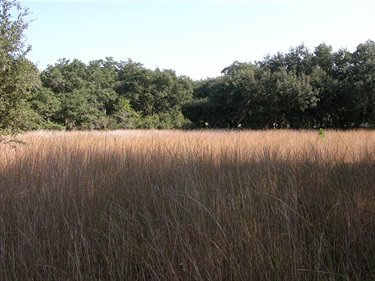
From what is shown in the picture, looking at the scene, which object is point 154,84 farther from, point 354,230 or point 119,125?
point 354,230

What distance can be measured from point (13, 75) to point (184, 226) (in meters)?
3.90

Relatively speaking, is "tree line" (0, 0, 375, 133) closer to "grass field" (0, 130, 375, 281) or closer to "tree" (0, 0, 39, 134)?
"tree" (0, 0, 39, 134)

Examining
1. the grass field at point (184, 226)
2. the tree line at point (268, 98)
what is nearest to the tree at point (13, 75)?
the grass field at point (184, 226)

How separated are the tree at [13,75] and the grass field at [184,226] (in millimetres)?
1236

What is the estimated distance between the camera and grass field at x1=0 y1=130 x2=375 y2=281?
1.57 meters

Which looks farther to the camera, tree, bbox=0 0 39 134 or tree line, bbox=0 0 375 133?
tree line, bbox=0 0 375 133

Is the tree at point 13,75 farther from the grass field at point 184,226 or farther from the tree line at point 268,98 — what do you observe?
the tree line at point 268,98

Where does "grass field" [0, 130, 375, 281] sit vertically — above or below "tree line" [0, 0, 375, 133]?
below

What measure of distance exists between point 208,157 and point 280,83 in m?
18.0

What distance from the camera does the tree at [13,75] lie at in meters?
4.08

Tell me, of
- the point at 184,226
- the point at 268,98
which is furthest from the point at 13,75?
the point at 268,98

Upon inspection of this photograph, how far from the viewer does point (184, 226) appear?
183 cm

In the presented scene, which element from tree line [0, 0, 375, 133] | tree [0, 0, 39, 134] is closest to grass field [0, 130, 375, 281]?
tree [0, 0, 39, 134]

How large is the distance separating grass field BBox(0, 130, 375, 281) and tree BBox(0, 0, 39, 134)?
124 centimetres
